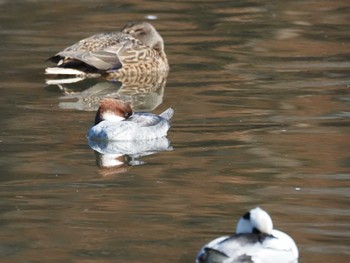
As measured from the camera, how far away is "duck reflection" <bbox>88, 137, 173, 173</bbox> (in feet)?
35.6

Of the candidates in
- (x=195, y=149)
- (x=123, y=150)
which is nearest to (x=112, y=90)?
(x=123, y=150)

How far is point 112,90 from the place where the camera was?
14.8 m

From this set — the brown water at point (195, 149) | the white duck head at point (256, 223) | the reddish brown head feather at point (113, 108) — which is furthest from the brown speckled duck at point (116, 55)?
the white duck head at point (256, 223)

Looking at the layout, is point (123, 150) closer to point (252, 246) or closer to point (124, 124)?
point (124, 124)

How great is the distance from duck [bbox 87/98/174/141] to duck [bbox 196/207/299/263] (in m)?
4.09

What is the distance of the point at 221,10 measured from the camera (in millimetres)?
19469

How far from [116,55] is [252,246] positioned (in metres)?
8.56

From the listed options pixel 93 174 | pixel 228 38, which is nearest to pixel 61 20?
pixel 228 38

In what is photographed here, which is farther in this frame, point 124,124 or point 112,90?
point 112,90

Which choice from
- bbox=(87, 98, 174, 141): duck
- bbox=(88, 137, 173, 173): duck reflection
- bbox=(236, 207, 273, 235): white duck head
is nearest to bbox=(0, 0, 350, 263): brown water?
bbox=(88, 137, 173, 173): duck reflection

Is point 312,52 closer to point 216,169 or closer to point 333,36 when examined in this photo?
point 333,36

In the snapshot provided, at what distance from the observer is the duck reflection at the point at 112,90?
13.7 meters

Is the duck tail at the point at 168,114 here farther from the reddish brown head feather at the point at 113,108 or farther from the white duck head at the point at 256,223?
the white duck head at the point at 256,223

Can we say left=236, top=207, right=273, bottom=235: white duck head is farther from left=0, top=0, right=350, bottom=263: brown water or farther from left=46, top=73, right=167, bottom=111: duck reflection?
left=46, top=73, right=167, bottom=111: duck reflection
